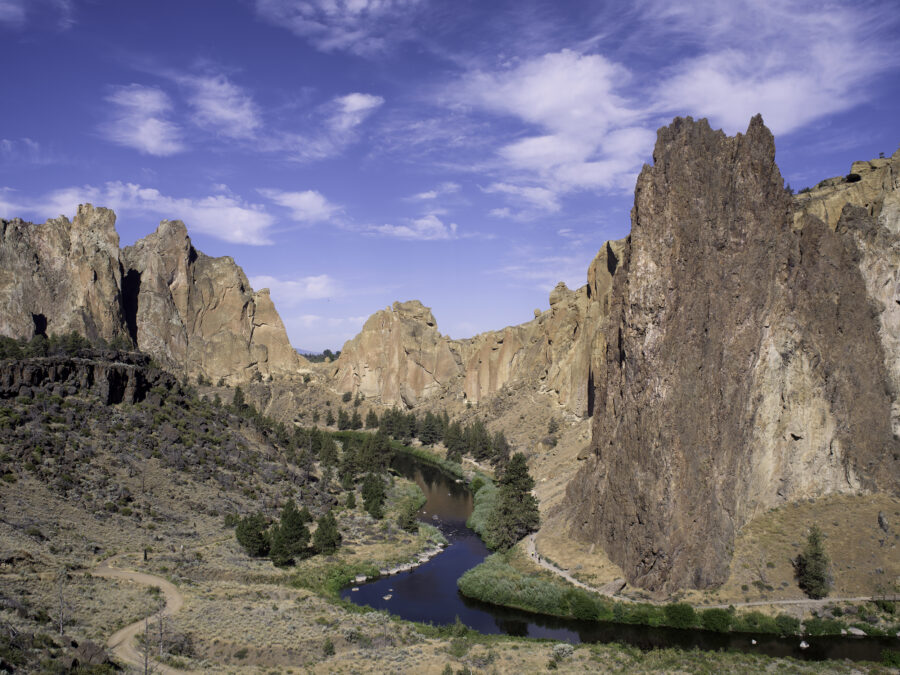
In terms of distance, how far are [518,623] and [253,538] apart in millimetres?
23504

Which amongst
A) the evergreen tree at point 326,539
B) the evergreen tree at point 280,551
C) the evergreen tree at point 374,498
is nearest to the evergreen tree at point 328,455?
the evergreen tree at point 374,498

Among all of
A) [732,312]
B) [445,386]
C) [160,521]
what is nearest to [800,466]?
[732,312]

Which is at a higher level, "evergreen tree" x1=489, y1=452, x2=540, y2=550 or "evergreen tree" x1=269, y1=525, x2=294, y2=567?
"evergreen tree" x1=489, y1=452, x2=540, y2=550

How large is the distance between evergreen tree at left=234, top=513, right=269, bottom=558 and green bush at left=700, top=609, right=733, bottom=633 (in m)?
35.7

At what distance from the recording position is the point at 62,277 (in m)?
146

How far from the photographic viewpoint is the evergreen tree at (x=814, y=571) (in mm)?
46594

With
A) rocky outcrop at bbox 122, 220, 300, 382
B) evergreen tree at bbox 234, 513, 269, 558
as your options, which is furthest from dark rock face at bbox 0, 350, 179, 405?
rocky outcrop at bbox 122, 220, 300, 382

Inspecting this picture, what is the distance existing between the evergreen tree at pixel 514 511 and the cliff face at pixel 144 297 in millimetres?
114291

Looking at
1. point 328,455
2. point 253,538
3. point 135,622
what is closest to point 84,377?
point 253,538

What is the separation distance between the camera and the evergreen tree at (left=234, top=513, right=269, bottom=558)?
55.5 m

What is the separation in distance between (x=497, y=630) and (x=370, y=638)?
1077cm

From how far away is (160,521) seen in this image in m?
57.6

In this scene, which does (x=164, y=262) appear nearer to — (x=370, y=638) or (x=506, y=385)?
(x=506, y=385)

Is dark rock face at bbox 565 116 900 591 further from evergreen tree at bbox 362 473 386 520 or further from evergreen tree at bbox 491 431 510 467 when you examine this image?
evergreen tree at bbox 491 431 510 467
